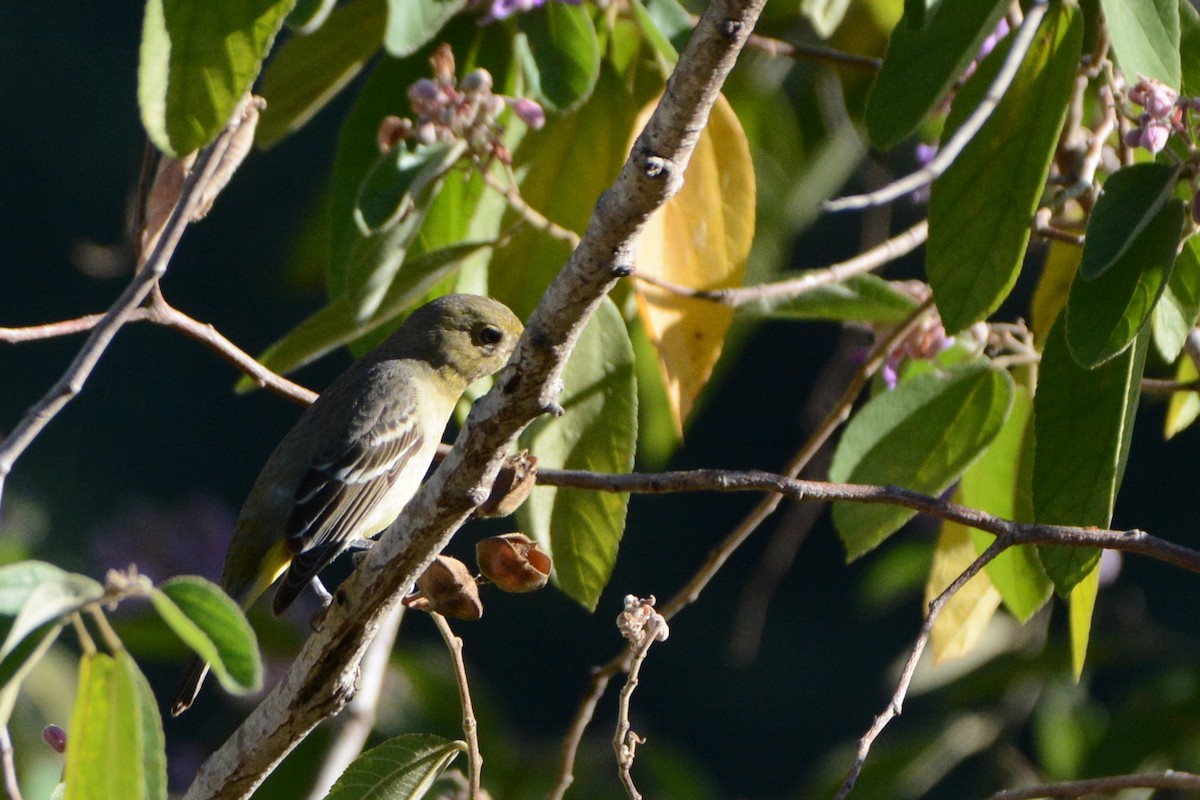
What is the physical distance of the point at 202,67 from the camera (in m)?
1.61

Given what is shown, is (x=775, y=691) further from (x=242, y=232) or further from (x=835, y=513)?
(x=835, y=513)

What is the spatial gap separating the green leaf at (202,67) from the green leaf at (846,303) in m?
0.88

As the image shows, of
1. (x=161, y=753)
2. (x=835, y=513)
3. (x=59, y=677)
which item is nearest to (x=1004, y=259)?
(x=835, y=513)

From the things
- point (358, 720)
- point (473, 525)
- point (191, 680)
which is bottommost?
point (473, 525)

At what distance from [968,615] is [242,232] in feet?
18.4

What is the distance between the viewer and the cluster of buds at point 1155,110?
1.71 meters

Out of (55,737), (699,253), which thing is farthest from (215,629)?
(699,253)

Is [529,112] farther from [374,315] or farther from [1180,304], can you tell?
[1180,304]

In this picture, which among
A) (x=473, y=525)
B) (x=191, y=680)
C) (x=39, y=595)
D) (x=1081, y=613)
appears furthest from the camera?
(x=473, y=525)

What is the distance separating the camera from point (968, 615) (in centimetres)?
249

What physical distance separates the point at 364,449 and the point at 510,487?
142cm

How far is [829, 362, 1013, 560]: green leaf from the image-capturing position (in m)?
2.19

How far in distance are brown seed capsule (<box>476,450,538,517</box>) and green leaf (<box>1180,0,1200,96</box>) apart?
1.01 meters

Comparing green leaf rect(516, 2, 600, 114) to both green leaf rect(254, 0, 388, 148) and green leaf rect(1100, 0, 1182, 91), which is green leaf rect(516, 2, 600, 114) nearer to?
green leaf rect(254, 0, 388, 148)
